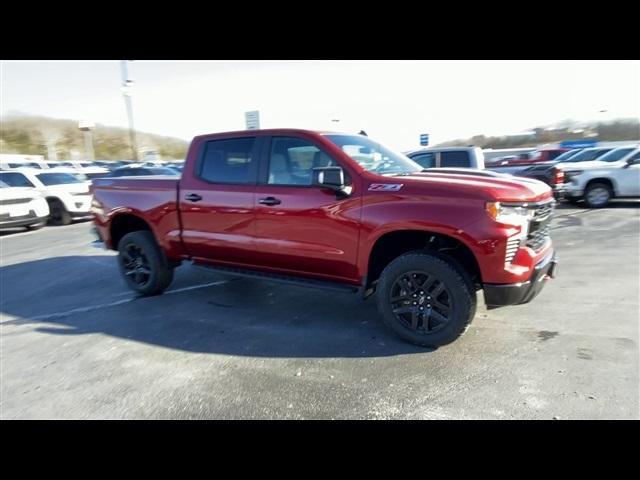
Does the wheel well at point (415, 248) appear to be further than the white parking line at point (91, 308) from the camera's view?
No

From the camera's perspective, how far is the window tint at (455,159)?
8.77 metres

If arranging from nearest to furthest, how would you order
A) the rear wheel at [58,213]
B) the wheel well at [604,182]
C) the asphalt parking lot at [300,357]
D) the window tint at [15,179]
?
the asphalt parking lot at [300,357] < the window tint at [15,179] < the wheel well at [604,182] < the rear wheel at [58,213]

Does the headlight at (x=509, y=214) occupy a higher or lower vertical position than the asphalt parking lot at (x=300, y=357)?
higher

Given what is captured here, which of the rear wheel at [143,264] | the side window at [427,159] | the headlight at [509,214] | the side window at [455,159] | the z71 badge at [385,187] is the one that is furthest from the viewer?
the side window at [427,159]

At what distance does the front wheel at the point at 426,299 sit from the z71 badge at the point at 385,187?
0.60 meters

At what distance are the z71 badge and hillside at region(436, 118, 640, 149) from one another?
4763 cm

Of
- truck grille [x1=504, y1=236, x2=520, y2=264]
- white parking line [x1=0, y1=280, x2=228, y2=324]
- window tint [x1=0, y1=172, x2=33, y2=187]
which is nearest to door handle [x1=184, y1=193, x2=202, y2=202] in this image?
white parking line [x1=0, y1=280, x2=228, y2=324]

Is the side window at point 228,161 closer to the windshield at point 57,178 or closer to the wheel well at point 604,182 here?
the windshield at point 57,178

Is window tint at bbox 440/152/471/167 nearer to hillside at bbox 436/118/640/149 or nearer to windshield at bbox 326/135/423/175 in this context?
windshield at bbox 326/135/423/175

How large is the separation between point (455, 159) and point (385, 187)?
6.08 meters

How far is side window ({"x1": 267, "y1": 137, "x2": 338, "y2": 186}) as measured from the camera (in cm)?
391

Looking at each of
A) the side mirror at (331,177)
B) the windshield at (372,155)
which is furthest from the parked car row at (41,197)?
the side mirror at (331,177)

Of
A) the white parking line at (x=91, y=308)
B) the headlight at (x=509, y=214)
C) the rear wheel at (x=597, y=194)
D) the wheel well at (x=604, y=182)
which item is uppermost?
the headlight at (x=509, y=214)

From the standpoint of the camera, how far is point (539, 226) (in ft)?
11.4
